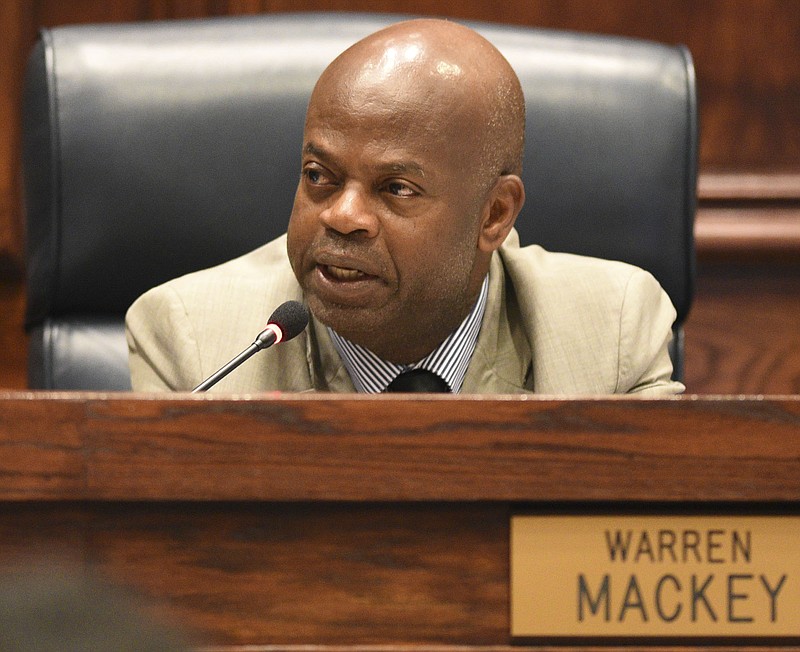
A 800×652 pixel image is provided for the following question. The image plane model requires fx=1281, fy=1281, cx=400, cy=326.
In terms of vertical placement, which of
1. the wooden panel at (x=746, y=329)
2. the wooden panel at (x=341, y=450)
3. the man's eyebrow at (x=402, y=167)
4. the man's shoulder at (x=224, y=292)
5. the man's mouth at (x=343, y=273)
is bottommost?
Result: the wooden panel at (x=341, y=450)

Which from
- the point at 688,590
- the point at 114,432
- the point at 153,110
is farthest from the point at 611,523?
the point at 153,110

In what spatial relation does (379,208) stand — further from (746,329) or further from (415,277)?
(746,329)

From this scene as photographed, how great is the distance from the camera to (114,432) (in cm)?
71

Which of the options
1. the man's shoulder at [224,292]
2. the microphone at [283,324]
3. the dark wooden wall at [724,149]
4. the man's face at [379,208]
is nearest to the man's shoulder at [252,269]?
the man's shoulder at [224,292]

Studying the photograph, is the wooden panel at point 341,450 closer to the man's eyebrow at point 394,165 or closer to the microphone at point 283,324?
the microphone at point 283,324

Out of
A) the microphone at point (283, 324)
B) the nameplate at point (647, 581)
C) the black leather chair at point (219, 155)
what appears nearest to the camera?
the nameplate at point (647, 581)

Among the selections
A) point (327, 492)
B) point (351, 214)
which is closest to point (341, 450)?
point (327, 492)

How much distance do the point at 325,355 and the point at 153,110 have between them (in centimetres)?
37


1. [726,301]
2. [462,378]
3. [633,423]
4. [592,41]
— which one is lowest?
[633,423]

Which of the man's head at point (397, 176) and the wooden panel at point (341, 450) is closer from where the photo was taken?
the wooden panel at point (341, 450)

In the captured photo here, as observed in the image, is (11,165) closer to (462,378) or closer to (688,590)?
(462,378)

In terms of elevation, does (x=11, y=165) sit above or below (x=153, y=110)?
above

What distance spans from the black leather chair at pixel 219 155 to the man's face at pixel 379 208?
→ 0.24 metres

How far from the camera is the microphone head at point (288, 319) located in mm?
1110
